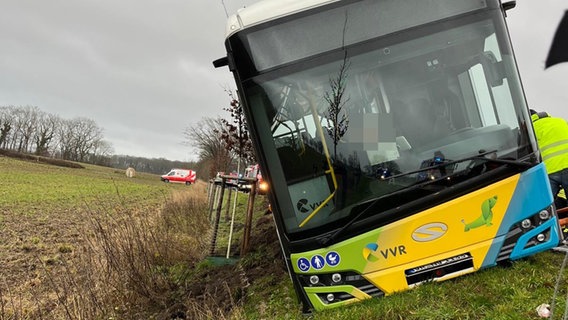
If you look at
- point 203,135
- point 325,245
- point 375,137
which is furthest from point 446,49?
point 203,135

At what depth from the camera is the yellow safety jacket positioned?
180 inches

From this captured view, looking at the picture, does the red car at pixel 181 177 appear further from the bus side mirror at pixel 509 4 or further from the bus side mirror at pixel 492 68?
the bus side mirror at pixel 492 68

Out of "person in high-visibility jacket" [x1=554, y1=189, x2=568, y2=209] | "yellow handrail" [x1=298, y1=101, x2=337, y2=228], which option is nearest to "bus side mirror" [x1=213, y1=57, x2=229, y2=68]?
"yellow handrail" [x1=298, y1=101, x2=337, y2=228]

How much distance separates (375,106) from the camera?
3.68 m

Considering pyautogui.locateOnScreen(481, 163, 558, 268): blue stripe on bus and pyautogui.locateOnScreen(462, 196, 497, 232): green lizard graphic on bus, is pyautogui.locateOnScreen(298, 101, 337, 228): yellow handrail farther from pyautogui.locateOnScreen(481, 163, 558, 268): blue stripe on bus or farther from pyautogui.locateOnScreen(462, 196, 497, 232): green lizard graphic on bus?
pyautogui.locateOnScreen(481, 163, 558, 268): blue stripe on bus

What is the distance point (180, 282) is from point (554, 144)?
5.66m

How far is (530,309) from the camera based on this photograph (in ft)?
9.55

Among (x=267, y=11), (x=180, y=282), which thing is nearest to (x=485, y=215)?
(x=267, y=11)

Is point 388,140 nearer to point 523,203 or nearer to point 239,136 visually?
point 523,203

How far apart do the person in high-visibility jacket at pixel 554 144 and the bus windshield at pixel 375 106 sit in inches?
57.7

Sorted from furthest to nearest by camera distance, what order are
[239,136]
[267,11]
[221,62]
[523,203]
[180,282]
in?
[239,136] → [180,282] → [221,62] → [267,11] → [523,203]

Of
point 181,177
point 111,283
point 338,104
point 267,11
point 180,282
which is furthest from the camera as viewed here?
point 181,177

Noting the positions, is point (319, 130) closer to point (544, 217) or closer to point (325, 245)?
point (325, 245)

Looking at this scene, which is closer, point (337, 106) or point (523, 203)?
point (523, 203)
